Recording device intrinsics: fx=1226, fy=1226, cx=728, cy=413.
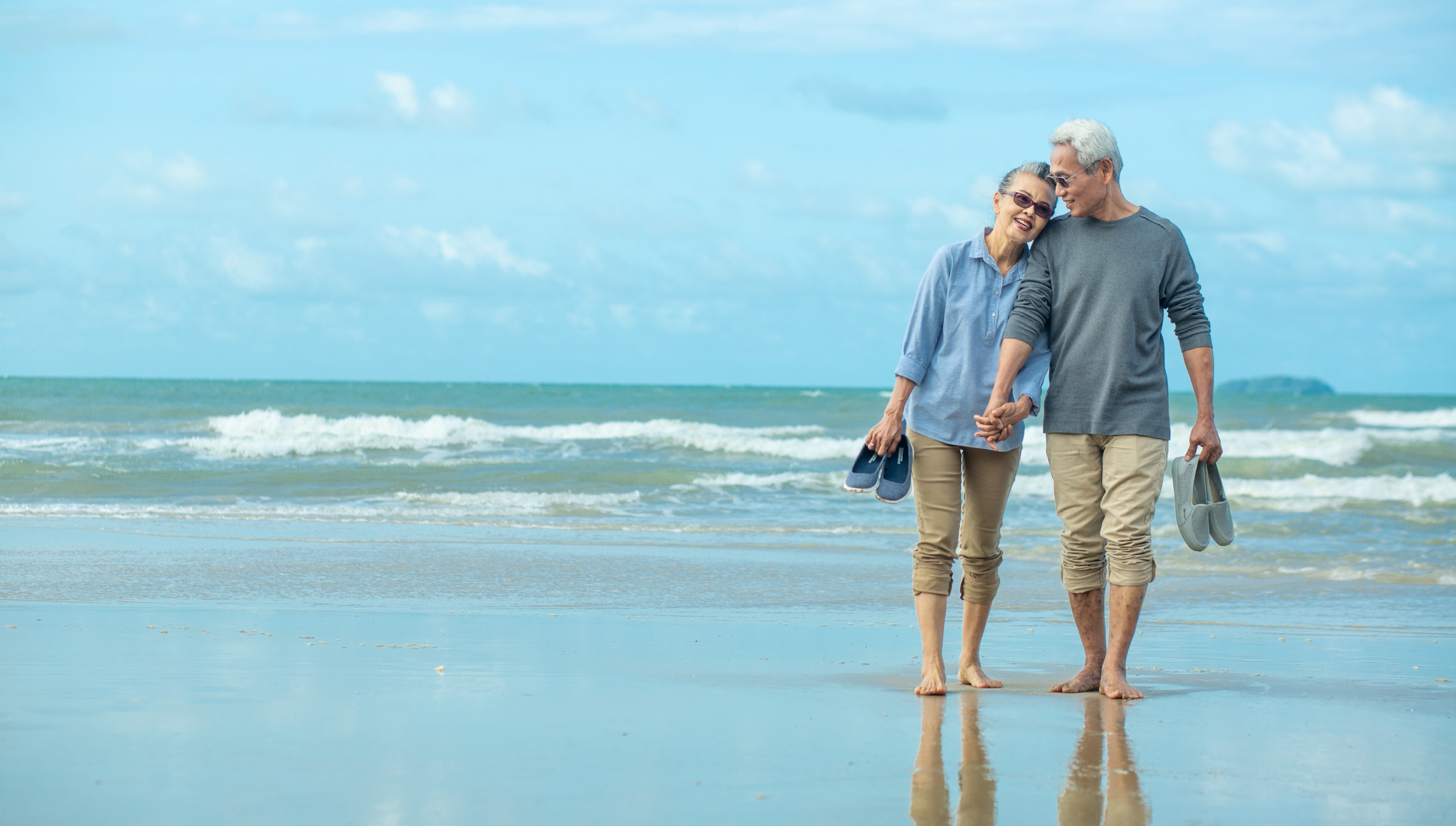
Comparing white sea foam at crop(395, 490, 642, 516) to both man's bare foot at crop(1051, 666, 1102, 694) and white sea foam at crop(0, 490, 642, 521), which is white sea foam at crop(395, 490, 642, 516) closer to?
white sea foam at crop(0, 490, 642, 521)

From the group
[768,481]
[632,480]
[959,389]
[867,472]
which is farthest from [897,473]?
[768,481]

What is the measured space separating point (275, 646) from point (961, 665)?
2348 mm

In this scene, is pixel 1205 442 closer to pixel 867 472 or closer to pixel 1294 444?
pixel 867 472

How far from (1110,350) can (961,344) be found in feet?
1.40

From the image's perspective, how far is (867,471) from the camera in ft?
→ 12.1

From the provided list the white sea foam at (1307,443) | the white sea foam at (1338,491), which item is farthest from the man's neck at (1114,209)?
the white sea foam at (1307,443)

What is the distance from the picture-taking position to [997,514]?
12.5 feet

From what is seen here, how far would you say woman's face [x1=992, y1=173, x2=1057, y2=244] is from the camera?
3590mm

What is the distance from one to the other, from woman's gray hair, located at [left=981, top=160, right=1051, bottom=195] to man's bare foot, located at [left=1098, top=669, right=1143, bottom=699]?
1.47m

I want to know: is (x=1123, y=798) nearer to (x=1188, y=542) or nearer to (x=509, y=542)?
(x=1188, y=542)

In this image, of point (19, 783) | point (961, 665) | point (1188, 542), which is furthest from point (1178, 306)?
point (19, 783)

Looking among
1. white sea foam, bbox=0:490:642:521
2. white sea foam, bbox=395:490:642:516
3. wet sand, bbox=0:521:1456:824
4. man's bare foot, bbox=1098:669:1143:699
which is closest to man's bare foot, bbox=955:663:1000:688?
wet sand, bbox=0:521:1456:824

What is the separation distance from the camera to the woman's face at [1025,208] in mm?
3590

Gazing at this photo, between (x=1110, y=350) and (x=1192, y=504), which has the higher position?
(x=1110, y=350)
